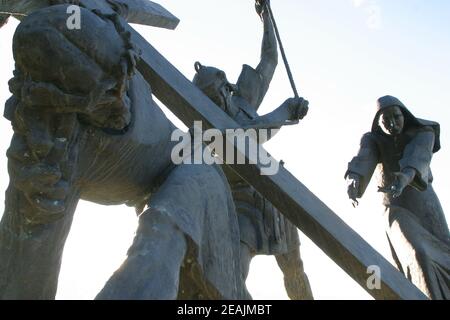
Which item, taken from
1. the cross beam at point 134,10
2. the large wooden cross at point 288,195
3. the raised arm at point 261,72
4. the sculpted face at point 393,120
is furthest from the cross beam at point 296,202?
the sculpted face at point 393,120

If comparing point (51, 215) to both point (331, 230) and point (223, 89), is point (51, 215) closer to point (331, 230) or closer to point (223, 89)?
point (331, 230)

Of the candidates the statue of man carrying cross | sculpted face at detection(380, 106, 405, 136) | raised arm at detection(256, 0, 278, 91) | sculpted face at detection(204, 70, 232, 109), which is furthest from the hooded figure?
sculpted face at detection(204, 70, 232, 109)

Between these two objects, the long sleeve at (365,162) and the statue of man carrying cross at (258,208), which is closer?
the statue of man carrying cross at (258,208)

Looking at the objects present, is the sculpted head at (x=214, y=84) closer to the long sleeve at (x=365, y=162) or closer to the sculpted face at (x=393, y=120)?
the long sleeve at (x=365, y=162)

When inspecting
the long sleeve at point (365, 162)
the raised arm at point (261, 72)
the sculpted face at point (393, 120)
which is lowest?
the long sleeve at point (365, 162)

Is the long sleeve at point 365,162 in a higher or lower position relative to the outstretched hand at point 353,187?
higher

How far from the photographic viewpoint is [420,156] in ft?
15.4

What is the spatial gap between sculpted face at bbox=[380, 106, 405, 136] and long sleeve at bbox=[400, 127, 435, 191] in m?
0.15

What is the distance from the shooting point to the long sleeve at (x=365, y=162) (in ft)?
16.4

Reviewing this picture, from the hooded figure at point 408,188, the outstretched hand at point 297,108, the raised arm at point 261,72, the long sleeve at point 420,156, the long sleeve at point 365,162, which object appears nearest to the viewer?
the outstretched hand at point 297,108

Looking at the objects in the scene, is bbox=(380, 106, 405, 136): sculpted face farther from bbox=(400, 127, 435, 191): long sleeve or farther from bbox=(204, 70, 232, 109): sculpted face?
bbox=(204, 70, 232, 109): sculpted face

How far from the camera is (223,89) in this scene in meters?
4.19
